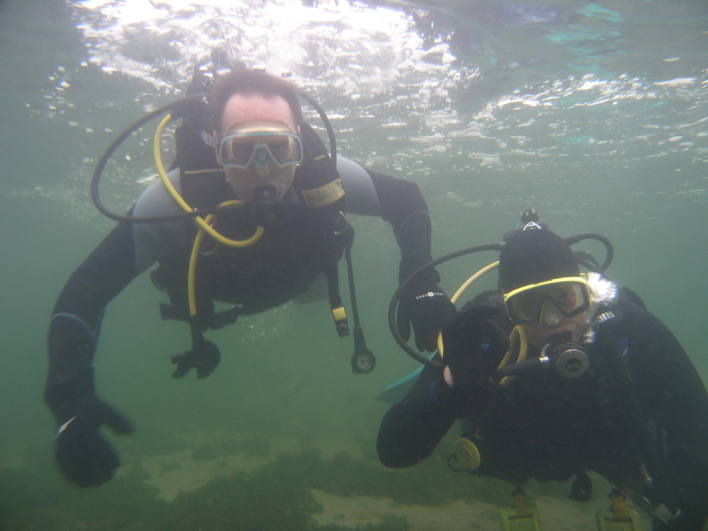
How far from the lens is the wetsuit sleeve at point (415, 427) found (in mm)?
2699

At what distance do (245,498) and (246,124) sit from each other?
32.6ft

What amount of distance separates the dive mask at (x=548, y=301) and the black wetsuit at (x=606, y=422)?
0.81 feet

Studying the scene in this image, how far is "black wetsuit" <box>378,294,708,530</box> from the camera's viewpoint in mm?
2752

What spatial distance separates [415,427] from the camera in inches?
112

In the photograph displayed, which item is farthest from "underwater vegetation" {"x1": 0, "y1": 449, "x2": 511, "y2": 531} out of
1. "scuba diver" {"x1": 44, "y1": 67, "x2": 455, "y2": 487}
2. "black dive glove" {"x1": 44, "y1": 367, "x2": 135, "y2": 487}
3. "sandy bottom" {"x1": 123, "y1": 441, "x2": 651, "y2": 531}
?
"black dive glove" {"x1": 44, "y1": 367, "x2": 135, "y2": 487}

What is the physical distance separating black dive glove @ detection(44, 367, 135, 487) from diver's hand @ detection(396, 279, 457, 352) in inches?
79.1

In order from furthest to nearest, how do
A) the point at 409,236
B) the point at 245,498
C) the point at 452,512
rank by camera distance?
the point at 245,498 < the point at 452,512 < the point at 409,236

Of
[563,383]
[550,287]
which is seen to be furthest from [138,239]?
[563,383]

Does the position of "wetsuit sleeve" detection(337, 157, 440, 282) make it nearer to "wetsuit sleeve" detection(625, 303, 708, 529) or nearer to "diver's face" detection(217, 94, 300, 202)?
"diver's face" detection(217, 94, 300, 202)

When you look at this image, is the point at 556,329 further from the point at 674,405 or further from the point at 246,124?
the point at 246,124

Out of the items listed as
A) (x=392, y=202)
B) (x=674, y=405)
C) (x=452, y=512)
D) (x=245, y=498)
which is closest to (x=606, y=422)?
(x=674, y=405)

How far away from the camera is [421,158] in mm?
16531

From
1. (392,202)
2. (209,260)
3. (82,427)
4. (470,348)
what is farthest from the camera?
(392,202)

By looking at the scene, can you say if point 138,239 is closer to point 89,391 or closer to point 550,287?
point 89,391
